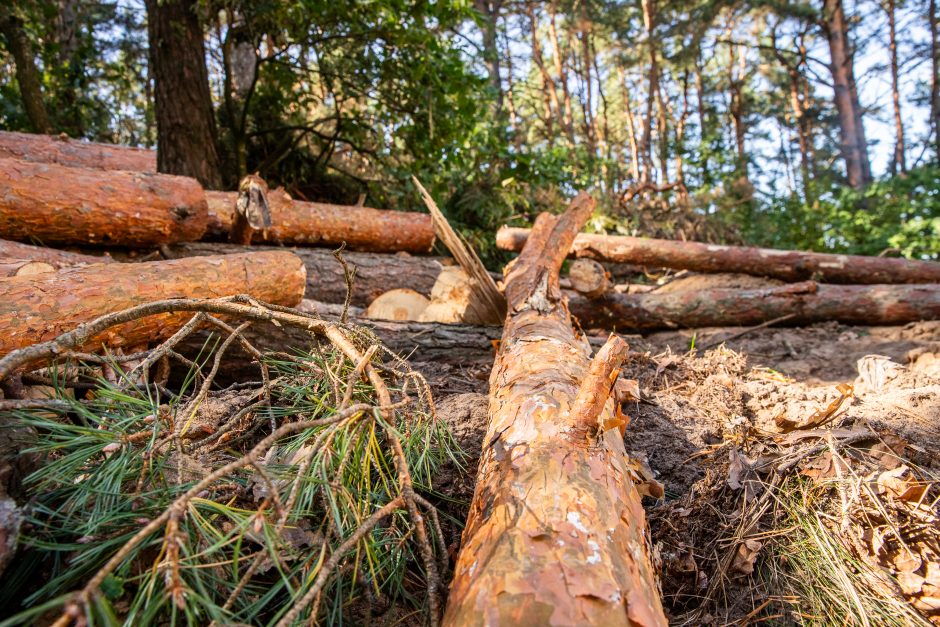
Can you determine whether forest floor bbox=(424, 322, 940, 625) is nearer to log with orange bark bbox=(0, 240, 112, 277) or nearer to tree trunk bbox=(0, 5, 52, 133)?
log with orange bark bbox=(0, 240, 112, 277)

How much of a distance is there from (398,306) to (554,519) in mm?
3288

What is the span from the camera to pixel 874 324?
4.62 meters

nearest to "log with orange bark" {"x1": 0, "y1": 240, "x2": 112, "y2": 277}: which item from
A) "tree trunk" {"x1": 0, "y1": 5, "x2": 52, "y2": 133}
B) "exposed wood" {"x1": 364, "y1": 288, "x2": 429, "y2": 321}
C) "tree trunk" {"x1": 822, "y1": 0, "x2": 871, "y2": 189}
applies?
"exposed wood" {"x1": 364, "y1": 288, "x2": 429, "y2": 321}

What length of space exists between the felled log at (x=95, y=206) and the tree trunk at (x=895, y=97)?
17.7 m

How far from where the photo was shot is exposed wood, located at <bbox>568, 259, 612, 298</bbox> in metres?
4.22

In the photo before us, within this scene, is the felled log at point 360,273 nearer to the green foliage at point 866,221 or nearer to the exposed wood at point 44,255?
the exposed wood at point 44,255

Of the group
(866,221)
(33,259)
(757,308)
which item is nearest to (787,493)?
(757,308)

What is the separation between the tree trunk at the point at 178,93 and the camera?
5.54 m

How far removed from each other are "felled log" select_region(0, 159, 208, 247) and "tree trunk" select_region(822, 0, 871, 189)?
15.0 m

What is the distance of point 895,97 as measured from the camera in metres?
14.6

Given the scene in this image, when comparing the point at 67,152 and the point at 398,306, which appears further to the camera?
the point at 67,152

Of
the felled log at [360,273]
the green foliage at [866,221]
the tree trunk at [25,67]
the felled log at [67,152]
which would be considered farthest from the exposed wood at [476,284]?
the green foliage at [866,221]

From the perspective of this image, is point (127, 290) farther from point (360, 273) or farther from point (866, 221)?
point (866, 221)

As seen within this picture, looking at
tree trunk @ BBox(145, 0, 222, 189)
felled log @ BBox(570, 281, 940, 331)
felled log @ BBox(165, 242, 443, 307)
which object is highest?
tree trunk @ BBox(145, 0, 222, 189)
